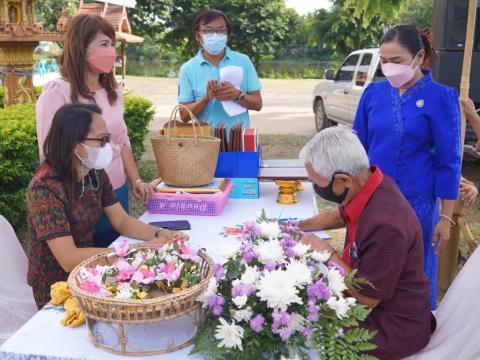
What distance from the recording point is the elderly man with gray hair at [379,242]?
164 cm

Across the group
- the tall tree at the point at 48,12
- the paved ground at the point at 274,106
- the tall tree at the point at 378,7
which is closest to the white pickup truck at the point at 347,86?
the paved ground at the point at 274,106

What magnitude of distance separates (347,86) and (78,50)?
24.1 feet

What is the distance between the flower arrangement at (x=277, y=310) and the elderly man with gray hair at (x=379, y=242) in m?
0.22

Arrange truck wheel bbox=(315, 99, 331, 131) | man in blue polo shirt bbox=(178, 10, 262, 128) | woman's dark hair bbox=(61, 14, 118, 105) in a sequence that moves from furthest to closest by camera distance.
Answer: truck wheel bbox=(315, 99, 331, 131)
man in blue polo shirt bbox=(178, 10, 262, 128)
woman's dark hair bbox=(61, 14, 118, 105)

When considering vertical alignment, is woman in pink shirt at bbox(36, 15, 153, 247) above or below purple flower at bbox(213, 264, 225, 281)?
above

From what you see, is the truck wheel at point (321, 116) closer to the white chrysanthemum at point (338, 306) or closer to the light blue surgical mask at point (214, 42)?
the light blue surgical mask at point (214, 42)

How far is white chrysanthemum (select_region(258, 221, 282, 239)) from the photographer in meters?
1.62

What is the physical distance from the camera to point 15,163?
448cm

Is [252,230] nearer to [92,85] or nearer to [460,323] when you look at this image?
[460,323]

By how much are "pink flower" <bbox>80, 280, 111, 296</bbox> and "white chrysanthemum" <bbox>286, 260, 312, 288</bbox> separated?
1.65 ft

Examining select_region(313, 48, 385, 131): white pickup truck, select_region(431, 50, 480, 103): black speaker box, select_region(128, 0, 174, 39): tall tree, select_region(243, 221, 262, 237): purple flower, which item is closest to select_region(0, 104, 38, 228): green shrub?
select_region(243, 221, 262, 237): purple flower

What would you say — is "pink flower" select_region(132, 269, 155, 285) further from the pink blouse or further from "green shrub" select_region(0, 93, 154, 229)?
"green shrub" select_region(0, 93, 154, 229)

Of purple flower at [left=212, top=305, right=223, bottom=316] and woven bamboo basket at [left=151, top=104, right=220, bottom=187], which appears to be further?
woven bamboo basket at [left=151, top=104, right=220, bottom=187]

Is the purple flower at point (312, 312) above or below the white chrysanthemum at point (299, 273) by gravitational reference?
below
